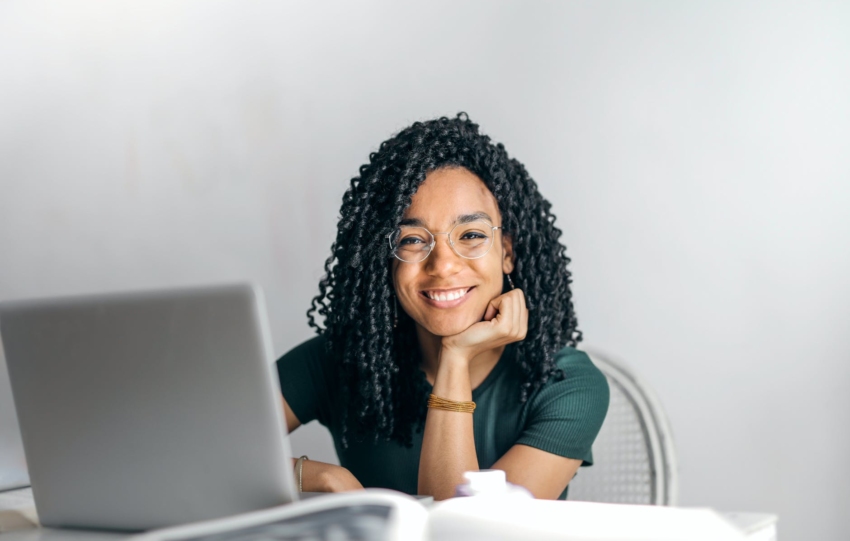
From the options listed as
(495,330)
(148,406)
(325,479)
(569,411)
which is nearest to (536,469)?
(569,411)

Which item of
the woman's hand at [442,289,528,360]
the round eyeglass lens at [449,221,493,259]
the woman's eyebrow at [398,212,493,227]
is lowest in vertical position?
the woman's hand at [442,289,528,360]

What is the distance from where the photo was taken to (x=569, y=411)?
1585 mm

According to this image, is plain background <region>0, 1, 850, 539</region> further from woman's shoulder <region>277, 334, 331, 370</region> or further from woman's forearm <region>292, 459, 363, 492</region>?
woman's forearm <region>292, 459, 363, 492</region>

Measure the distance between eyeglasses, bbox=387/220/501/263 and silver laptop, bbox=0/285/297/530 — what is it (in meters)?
0.76

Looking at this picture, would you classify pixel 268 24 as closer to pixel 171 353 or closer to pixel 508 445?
pixel 508 445

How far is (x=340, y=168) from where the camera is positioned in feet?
8.45

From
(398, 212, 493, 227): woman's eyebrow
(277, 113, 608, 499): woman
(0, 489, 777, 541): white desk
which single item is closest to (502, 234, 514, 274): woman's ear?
(277, 113, 608, 499): woman

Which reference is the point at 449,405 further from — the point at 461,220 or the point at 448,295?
the point at 461,220

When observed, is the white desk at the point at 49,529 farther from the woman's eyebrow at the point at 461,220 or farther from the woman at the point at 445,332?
the woman's eyebrow at the point at 461,220

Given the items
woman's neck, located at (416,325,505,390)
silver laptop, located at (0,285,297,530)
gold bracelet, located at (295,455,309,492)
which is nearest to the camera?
silver laptop, located at (0,285,297,530)

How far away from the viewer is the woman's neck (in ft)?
5.67

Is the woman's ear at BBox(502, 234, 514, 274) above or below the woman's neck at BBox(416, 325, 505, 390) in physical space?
above

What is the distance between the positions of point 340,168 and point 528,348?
1.11 metres

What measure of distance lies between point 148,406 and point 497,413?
0.88 metres
